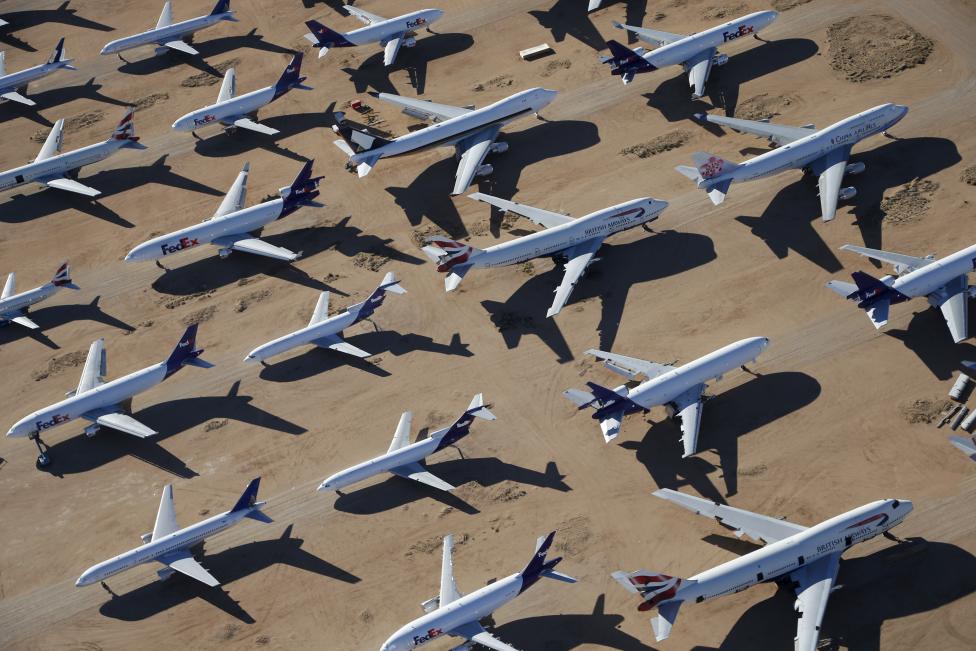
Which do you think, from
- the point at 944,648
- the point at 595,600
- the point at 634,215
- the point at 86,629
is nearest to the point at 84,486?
the point at 86,629

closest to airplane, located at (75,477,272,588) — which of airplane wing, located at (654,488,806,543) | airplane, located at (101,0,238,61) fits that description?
airplane wing, located at (654,488,806,543)

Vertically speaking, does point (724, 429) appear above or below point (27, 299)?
below

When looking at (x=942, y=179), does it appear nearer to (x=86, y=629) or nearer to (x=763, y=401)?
(x=763, y=401)

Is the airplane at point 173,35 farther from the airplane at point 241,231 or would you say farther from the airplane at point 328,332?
the airplane at point 328,332

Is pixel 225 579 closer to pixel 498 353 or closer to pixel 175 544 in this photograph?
pixel 175 544

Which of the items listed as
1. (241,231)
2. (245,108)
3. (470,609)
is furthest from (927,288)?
(245,108)

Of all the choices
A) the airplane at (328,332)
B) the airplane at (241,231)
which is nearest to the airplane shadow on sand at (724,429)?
the airplane at (328,332)
